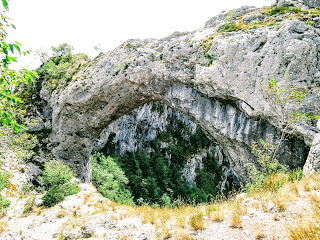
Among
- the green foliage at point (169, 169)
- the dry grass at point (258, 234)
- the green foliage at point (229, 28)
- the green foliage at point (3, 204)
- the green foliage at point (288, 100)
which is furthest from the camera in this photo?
the green foliage at point (169, 169)

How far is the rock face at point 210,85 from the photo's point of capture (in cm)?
1254

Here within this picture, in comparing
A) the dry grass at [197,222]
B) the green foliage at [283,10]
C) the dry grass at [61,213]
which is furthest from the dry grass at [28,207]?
the green foliage at [283,10]

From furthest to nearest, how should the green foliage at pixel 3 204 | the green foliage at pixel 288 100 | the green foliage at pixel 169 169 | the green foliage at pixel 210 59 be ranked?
the green foliage at pixel 169 169
the green foliage at pixel 210 59
the green foliage at pixel 3 204
the green foliage at pixel 288 100

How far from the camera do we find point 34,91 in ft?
86.4

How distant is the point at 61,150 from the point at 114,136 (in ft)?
49.9

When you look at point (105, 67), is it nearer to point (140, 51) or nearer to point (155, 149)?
point (140, 51)

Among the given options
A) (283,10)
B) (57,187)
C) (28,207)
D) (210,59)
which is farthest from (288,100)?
(28,207)

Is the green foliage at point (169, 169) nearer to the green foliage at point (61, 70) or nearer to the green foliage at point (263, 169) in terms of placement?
the green foliage at point (61, 70)

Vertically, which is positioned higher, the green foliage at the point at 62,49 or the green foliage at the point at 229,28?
the green foliage at the point at 62,49

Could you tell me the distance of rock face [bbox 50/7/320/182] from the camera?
1254cm

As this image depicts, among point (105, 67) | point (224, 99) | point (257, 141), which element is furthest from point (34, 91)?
point (257, 141)

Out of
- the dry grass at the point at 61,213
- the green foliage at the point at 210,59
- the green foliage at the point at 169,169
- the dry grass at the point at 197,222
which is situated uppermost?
the green foliage at the point at 210,59

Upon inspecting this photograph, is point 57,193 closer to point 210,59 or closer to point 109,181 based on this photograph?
point 109,181

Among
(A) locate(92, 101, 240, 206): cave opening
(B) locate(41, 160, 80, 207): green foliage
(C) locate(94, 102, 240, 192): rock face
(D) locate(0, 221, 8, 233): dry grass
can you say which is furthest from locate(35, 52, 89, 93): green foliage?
(D) locate(0, 221, 8, 233): dry grass
